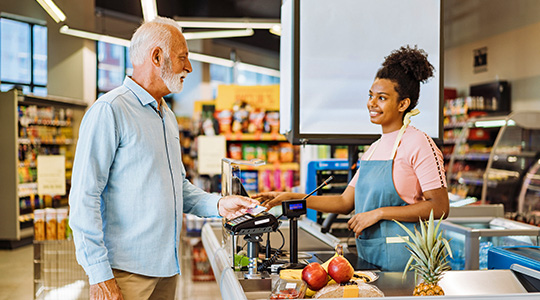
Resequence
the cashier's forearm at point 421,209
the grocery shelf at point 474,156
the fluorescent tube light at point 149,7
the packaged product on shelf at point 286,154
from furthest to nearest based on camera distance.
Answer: the grocery shelf at point 474,156
the packaged product on shelf at point 286,154
the fluorescent tube light at point 149,7
the cashier's forearm at point 421,209

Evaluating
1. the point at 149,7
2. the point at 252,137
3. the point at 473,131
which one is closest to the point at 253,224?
the point at 149,7

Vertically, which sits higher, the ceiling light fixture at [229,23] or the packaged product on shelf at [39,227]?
the ceiling light fixture at [229,23]

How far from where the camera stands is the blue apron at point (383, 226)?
7.50ft

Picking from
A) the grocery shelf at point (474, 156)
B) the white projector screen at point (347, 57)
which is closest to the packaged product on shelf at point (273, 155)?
the grocery shelf at point (474, 156)

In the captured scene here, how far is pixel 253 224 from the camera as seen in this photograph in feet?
→ 6.69

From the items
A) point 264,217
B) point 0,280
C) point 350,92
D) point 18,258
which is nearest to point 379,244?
point 264,217

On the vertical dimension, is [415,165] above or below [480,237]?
above

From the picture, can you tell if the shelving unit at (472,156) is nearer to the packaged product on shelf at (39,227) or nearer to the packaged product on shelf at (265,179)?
the packaged product on shelf at (265,179)

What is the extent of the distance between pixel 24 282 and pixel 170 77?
17.5 feet

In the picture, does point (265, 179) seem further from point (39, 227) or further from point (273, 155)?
point (39, 227)

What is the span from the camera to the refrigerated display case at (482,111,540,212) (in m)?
6.96

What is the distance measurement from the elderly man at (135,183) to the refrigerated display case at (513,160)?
6020 millimetres

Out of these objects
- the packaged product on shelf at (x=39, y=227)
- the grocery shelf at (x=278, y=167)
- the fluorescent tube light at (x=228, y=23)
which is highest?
the fluorescent tube light at (x=228, y=23)

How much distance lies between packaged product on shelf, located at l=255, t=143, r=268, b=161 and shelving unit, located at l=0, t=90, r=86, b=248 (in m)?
3.90
